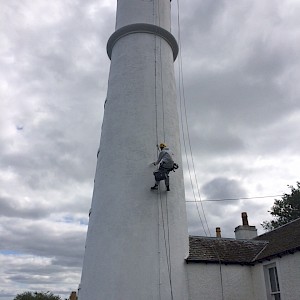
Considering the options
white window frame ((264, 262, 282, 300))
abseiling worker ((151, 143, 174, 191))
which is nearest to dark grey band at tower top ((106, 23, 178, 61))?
abseiling worker ((151, 143, 174, 191))

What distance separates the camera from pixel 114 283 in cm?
982

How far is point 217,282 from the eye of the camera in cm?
1176

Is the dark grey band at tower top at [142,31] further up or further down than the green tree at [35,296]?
further up

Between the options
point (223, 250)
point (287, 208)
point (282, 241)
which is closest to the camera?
point (282, 241)

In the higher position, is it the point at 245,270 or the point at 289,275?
the point at 245,270

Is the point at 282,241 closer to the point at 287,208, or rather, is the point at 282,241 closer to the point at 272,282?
the point at 272,282

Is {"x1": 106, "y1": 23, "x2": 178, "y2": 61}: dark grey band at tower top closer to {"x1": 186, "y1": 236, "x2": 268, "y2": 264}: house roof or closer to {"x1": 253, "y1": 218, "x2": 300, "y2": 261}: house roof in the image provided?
{"x1": 186, "y1": 236, "x2": 268, "y2": 264}: house roof

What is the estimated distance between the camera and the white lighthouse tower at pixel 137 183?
1005 centimetres

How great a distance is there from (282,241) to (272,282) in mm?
1666

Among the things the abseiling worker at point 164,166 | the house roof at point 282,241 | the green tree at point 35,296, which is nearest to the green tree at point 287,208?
the house roof at point 282,241

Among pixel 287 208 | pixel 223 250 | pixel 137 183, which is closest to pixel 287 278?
pixel 223 250

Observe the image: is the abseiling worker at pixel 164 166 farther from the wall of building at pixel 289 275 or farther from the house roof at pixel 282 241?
the wall of building at pixel 289 275

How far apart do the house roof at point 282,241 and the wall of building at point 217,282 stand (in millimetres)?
878

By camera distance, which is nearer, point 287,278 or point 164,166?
point 164,166
